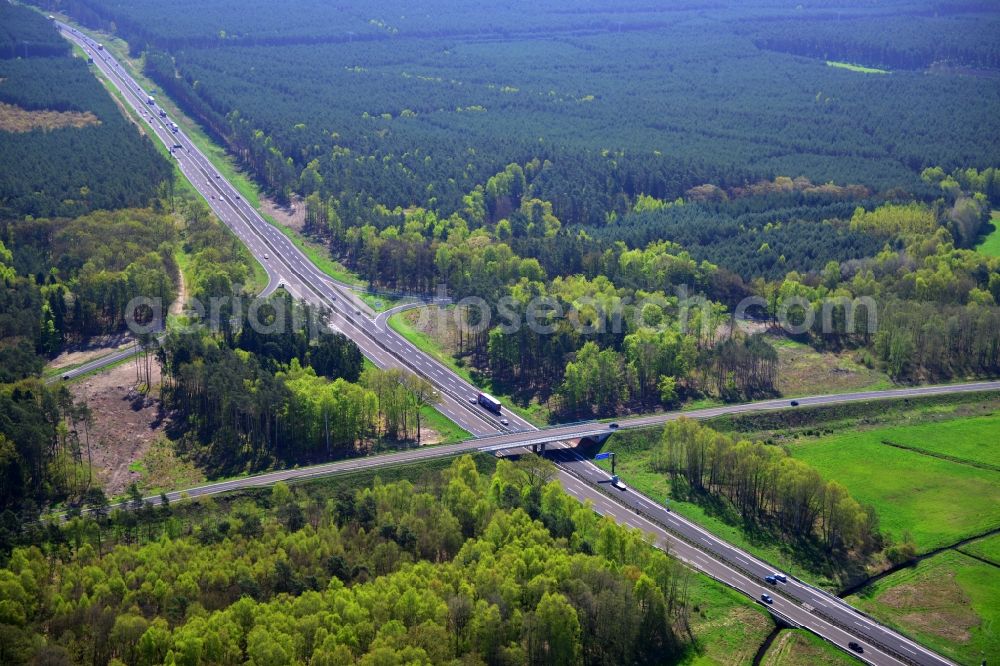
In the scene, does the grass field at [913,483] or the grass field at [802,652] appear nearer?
the grass field at [802,652]

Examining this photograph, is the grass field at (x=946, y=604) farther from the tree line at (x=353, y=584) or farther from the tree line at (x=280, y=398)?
→ the tree line at (x=280, y=398)

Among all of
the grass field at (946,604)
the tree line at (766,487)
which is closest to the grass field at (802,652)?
the grass field at (946,604)

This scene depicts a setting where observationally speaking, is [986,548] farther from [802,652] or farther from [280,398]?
[280,398]

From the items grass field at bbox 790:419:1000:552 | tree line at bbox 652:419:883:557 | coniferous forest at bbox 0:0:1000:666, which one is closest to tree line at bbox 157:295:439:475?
coniferous forest at bbox 0:0:1000:666

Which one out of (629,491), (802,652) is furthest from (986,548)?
(629,491)

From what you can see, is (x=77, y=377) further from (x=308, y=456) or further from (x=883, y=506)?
(x=883, y=506)

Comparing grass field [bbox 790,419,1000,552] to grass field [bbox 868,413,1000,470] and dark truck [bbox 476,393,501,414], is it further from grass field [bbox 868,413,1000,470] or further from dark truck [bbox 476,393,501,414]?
dark truck [bbox 476,393,501,414]

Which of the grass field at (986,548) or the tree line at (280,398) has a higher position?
the tree line at (280,398)
